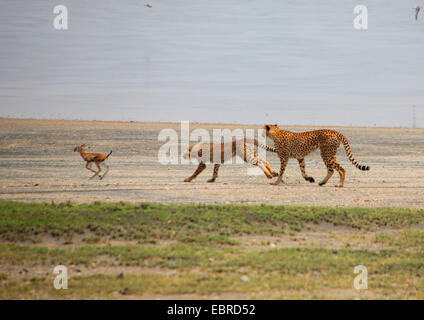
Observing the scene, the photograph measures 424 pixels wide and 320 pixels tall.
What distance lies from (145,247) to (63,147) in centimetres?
2362

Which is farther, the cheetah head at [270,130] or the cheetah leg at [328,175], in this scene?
the cheetah head at [270,130]

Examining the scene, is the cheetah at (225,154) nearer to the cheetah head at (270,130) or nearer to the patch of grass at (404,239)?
the cheetah head at (270,130)

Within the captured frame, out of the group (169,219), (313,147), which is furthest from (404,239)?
(313,147)

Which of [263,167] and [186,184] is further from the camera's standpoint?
[263,167]

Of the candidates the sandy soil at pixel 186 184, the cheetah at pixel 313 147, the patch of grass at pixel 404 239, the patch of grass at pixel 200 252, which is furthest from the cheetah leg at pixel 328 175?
the patch of grass at pixel 404 239

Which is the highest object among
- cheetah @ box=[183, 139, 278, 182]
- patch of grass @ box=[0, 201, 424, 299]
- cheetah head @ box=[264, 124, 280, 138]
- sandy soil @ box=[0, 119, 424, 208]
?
cheetah head @ box=[264, 124, 280, 138]

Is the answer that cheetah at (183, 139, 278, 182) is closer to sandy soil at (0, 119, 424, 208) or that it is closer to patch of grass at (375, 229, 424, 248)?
sandy soil at (0, 119, 424, 208)

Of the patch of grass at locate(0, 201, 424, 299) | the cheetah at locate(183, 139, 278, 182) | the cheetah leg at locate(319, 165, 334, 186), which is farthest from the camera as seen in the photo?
the cheetah at locate(183, 139, 278, 182)

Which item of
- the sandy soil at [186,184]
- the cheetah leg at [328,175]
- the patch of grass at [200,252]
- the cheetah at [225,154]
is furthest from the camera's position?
the cheetah at [225,154]

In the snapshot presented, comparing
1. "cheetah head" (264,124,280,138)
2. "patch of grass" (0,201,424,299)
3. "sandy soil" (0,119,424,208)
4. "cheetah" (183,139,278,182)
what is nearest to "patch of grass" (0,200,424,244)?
"patch of grass" (0,201,424,299)

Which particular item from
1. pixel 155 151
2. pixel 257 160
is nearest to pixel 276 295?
pixel 257 160

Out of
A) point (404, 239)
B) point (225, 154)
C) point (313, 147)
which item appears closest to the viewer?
point (404, 239)

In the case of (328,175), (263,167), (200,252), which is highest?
(263,167)

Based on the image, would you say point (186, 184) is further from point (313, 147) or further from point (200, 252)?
point (200, 252)
